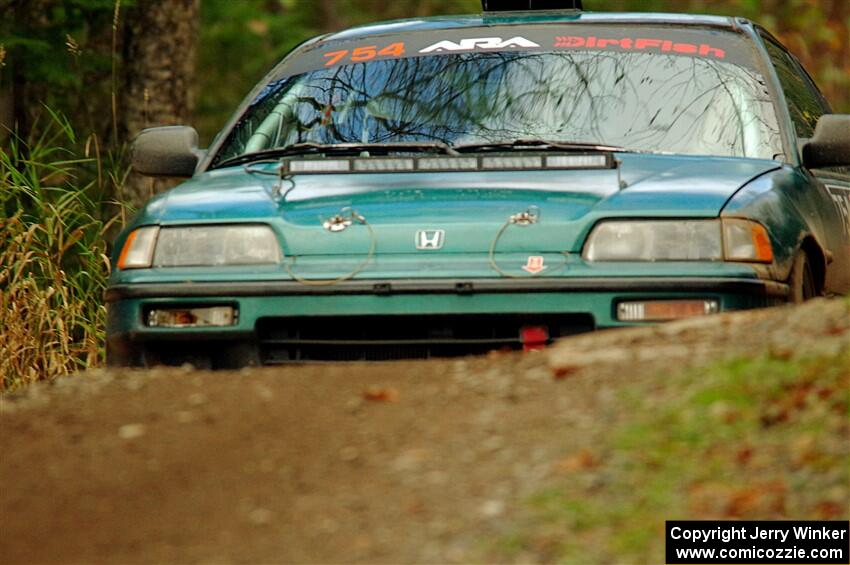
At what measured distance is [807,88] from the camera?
787 centimetres

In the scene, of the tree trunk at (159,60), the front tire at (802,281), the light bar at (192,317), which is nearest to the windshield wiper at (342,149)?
the light bar at (192,317)

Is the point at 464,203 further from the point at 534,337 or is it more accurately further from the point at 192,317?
the point at 192,317

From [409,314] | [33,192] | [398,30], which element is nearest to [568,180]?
[409,314]

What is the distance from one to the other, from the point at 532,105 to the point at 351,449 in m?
2.46

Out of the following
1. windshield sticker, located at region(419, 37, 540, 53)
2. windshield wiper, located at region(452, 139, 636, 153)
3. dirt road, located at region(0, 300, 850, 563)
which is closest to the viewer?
dirt road, located at region(0, 300, 850, 563)

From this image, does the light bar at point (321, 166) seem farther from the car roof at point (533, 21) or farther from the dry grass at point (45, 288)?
the dry grass at point (45, 288)

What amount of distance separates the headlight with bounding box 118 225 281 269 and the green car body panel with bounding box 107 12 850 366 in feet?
0.10

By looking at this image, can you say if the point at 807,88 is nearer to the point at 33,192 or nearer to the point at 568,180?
the point at 568,180

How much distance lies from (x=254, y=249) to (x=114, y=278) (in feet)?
1.69

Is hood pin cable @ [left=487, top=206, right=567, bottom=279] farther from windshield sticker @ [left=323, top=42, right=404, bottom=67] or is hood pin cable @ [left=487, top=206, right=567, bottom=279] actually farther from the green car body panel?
windshield sticker @ [left=323, top=42, right=404, bottom=67]

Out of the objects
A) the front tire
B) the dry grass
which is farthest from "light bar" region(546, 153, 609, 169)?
the dry grass

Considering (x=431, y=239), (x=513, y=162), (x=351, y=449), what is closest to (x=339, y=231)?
(x=431, y=239)

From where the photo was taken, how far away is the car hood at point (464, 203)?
5.39 m

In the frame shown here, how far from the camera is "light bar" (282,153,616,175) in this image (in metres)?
5.74
